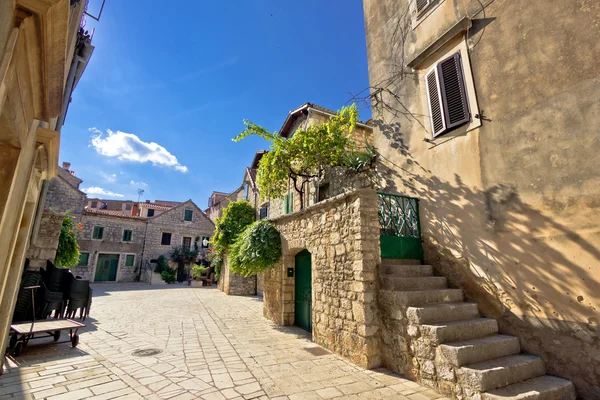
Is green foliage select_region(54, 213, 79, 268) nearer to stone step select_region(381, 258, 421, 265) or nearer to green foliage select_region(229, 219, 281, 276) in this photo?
green foliage select_region(229, 219, 281, 276)

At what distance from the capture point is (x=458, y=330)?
3.73 m

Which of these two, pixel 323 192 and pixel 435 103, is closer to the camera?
pixel 435 103

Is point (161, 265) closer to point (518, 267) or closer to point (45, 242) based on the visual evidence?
point (45, 242)

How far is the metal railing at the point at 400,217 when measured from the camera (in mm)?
5582

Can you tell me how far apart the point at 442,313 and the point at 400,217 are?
7.07 feet

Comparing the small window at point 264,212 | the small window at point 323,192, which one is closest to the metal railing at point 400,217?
the small window at point 323,192

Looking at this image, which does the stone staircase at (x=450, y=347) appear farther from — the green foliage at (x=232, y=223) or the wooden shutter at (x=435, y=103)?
the green foliage at (x=232, y=223)

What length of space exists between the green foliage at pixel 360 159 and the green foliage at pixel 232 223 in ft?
30.3

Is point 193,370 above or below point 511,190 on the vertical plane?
below

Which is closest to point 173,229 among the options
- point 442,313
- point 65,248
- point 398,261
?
point 65,248

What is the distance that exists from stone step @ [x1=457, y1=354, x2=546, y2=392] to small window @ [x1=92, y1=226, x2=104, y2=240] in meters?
26.3

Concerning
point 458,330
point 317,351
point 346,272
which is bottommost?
point 317,351

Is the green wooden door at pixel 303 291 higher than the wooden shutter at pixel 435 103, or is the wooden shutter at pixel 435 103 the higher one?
the wooden shutter at pixel 435 103

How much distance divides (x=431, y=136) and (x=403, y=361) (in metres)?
4.09
